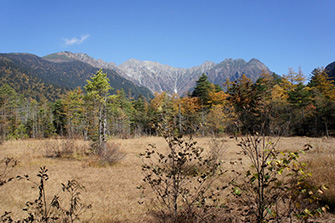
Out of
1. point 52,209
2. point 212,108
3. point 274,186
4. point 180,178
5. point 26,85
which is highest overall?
point 26,85

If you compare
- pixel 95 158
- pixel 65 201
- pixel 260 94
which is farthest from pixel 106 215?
pixel 95 158

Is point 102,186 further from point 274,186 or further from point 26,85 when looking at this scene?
point 26,85

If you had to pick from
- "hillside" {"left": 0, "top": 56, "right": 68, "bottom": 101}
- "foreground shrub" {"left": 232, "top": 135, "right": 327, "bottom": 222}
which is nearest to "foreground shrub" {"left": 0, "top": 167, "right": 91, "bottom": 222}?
"foreground shrub" {"left": 232, "top": 135, "right": 327, "bottom": 222}

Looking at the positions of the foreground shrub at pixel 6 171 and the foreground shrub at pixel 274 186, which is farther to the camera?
the foreground shrub at pixel 6 171

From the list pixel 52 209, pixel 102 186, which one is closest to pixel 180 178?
pixel 52 209

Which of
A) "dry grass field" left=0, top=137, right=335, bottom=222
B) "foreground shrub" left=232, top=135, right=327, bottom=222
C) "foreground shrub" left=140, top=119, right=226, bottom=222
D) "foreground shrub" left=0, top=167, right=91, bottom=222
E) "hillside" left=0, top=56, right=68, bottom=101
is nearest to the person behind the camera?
"foreground shrub" left=232, top=135, right=327, bottom=222

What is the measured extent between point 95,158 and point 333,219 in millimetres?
9472

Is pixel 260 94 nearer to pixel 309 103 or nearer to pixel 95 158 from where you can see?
pixel 95 158

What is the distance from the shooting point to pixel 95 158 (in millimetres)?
9922

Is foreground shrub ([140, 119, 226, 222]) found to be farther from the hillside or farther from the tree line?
the hillside

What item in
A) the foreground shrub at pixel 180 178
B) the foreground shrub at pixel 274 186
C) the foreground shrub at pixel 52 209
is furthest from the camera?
the foreground shrub at pixel 180 178

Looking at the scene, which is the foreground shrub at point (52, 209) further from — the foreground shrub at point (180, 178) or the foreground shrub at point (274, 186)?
the foreground shrub at point (274, 186)

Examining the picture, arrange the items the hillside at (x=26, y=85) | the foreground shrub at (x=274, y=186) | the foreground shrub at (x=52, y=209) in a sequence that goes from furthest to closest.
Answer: the hillside at (x=26, y=85)
the foreground shrub at (x=52, y=209)
the foreground shrub at (x=274, y=186)

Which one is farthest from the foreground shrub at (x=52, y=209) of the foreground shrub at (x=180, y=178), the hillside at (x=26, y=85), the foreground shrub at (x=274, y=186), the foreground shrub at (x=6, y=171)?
the hillside at (x=26, y=85)
